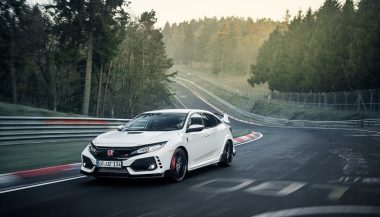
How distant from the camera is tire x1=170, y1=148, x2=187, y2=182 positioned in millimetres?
9211

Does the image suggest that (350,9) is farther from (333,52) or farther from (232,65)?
(232,65)

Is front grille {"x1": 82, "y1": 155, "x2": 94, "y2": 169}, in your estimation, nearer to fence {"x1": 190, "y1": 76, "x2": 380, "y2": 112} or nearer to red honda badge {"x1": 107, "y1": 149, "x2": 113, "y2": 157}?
red honda badge {"x1": 107, "y1": 149, "x2": 113, "y2": 157}

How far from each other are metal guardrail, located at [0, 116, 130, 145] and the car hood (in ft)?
22.2

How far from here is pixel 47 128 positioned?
17.1 metres

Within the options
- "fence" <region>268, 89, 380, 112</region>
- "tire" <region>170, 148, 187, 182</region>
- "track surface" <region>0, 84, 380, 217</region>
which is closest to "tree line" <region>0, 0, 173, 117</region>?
"fence" <region>268, 89, 380, 112</region>

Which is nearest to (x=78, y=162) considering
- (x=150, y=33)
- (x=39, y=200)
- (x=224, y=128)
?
(x=224, y=128)

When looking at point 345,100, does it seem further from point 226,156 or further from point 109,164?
point 109,164

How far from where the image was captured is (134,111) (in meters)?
61.1

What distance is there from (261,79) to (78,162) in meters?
76.2

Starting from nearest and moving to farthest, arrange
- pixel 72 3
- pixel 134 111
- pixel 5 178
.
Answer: pixel 5 178 < pixel 72 3 < pixel 134 111

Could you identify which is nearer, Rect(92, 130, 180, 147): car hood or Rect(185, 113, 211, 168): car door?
Rect(92, 130, 180, 147): car hood

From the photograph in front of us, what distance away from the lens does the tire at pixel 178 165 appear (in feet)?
30.2

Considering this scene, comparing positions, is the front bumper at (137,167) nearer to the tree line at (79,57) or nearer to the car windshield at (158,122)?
the car windshield at (158,122)

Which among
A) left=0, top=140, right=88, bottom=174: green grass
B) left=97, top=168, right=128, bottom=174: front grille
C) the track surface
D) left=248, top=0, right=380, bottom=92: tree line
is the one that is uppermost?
left=248, top=0, right=380, bottom=92: tree line
